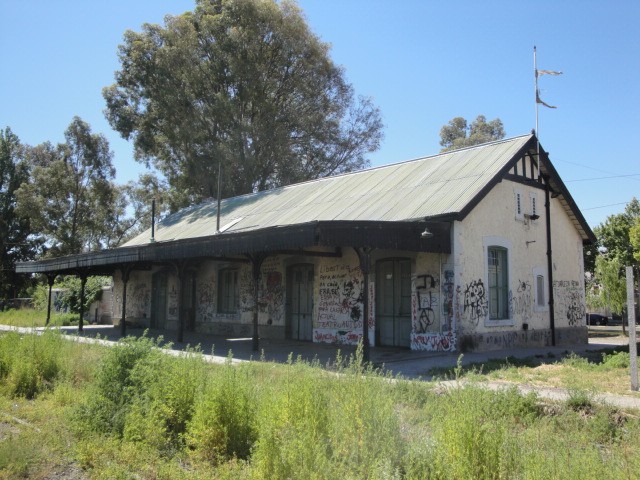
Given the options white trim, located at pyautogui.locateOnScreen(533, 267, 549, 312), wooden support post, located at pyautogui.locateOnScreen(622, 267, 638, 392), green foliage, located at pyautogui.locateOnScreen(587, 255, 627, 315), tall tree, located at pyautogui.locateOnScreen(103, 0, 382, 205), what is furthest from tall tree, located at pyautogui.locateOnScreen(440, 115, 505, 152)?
wooden support post, located at pyautogui.locateOnScreen(622, 267, 638, 392)

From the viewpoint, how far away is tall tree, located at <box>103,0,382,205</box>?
106 feet

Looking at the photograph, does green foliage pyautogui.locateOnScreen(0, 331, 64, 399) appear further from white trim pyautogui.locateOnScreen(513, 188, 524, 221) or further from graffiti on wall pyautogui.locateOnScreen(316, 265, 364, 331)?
white trim pyautogui.locateOnScreen(513, 188, 524, 221)

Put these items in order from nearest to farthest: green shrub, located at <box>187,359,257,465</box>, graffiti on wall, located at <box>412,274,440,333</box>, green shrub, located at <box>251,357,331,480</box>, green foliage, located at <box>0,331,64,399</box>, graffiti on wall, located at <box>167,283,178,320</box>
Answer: green shrub, located at <box>251,357,331,480</box> → green shrub, located at <box>187,359,257,465</box> → green foliage, located at <box>0,331,64,399</box> → graffiti on wall, located at <box>412,274,440,333</box> → graffiti on wall, located at <box>167,283,178,320</box>

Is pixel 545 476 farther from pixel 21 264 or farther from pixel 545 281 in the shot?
pixel 21 264

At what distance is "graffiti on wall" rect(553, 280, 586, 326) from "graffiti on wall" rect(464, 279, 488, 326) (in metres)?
4.50

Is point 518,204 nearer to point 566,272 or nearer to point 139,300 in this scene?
point 566,272

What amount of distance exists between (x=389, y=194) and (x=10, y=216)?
125 feet

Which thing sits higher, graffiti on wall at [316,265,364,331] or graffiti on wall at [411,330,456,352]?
graffiti on wall at [316,265,364,331]

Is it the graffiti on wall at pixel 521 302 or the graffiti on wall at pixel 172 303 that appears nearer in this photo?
the graffiti on wall at pixel 521 302

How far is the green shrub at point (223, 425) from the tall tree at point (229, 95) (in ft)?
89.6

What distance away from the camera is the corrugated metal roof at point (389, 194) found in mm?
14711

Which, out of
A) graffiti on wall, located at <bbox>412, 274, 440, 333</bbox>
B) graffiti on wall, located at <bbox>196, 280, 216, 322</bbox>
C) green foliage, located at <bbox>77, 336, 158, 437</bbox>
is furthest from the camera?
graffiti on wall, located at <bbox>196, 280, 216, 322</bbox>

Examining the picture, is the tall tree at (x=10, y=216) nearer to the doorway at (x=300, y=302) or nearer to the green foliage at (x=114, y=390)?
the doorway at (x=300, y=302)

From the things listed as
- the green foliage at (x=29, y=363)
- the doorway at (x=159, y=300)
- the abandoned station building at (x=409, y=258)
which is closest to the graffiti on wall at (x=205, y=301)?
the abandoned station building at (x=409, y=258)
